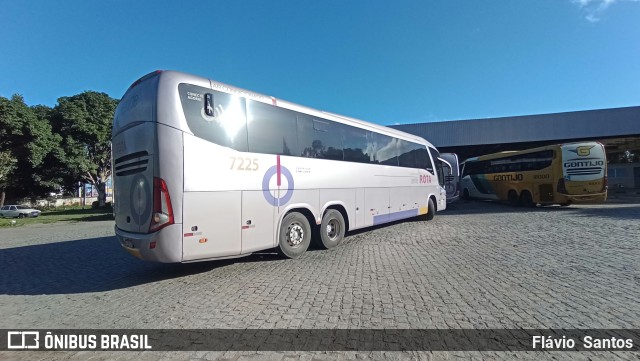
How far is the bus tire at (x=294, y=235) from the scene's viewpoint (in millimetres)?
6520

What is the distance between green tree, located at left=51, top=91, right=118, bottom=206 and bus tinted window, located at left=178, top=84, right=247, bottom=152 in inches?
1225

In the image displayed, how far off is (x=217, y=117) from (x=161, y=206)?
5.86 feet

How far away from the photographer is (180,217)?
4.82 metres

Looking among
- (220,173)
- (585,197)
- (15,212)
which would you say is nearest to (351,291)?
(220,173)

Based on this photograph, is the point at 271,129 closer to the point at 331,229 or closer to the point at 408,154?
the point at 331,229

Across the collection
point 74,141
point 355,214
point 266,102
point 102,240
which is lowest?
point 102,240

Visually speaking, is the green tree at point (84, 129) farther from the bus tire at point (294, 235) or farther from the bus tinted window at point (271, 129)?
the bus tire at point (294, 235)

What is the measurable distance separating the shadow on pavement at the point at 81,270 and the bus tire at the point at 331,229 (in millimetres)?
1282

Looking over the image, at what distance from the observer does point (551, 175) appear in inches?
625

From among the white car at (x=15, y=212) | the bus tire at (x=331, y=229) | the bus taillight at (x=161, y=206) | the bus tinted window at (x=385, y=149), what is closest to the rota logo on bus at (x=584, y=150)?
the bus tinted window at (x=385, y=149)

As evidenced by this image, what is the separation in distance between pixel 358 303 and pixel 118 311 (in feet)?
10.8

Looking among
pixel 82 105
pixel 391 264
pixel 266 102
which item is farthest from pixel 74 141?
pixel 391 264

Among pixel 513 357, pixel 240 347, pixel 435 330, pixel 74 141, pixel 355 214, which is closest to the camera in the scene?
pixel 513 357

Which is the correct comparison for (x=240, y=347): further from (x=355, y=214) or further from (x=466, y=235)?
(x=466, y=235)
